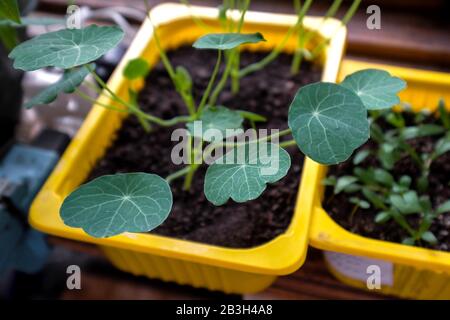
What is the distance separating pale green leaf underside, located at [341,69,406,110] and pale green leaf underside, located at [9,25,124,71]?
1.06 ft

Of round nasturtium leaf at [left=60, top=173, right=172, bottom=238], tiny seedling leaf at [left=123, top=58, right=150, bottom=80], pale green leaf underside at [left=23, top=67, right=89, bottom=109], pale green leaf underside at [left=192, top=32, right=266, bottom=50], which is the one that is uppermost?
pale green leaf underside at [left=192, top=32, right=266, bottom=50]

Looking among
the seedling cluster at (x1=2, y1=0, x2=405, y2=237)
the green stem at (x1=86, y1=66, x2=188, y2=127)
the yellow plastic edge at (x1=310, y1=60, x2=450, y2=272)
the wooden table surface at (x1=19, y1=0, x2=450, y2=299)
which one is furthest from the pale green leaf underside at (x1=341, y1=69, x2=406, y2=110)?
the wooden table surface at (x1=19, y1=0, x2=450, y2=299)

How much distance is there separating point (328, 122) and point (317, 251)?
0.41 m

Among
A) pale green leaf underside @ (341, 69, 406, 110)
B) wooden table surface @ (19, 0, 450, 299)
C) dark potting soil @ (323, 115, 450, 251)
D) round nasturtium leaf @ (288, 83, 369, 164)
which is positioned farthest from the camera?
wooden table surface @ (19, 0, 450, 299)

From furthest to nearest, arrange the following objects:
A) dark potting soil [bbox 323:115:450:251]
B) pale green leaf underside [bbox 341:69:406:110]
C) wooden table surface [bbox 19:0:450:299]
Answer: wooden table surface [bbox 19:0:450:299] < dark potting soil [bbox 323:115:450:251] < pale green leaf underside [bbox 341:69:406:110]

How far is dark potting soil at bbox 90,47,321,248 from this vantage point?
854mm

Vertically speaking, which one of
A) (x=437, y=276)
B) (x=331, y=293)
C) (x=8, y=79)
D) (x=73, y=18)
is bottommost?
(x=331, y=293)

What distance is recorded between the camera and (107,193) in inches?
26.7

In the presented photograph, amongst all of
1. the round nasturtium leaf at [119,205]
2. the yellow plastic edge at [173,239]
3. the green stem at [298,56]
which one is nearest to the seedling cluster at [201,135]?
the round nasturtium leaf at [119,205]

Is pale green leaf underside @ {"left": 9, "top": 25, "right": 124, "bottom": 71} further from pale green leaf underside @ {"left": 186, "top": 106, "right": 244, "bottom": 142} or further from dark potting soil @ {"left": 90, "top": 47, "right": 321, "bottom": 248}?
dark potting soil @ {"left": 90, "top": 47, "right": 321, "bottom": 248}

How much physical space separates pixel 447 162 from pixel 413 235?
176 mm
